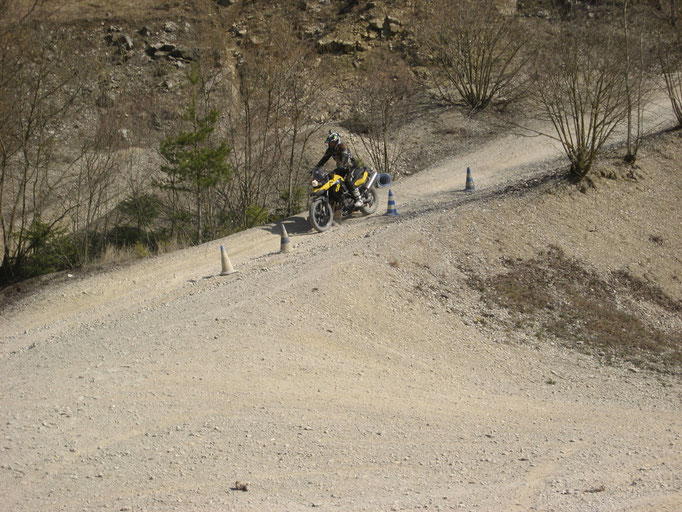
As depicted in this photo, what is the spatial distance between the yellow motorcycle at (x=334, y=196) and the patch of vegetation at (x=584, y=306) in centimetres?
415

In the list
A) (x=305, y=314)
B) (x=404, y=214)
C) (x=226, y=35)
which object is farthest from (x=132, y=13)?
(x=305, y=314)

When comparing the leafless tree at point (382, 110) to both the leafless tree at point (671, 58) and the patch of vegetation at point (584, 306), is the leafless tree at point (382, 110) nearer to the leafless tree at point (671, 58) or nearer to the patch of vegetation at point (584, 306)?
the leafless tree at point (671, 58)

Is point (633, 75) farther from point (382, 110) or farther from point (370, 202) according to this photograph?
point (382, 110)

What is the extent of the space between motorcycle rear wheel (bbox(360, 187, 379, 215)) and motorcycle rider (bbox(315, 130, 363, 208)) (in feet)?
2.01

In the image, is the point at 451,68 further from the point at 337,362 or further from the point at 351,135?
the point at 337,362

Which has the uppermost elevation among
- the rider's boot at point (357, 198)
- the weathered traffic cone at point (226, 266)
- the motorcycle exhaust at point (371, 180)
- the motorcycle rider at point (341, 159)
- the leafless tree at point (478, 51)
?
the leafless tree at point (478, 51)

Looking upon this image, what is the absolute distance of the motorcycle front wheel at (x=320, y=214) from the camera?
14898 millimetres

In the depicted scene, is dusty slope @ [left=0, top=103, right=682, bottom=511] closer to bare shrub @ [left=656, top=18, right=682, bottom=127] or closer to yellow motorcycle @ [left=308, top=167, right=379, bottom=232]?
yellow motorcycle @ [left=308, top=167, right=379, bottom=232]

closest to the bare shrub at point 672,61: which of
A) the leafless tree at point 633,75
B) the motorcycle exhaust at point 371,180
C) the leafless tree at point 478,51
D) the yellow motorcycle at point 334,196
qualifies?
the leafless tree at point 633,75

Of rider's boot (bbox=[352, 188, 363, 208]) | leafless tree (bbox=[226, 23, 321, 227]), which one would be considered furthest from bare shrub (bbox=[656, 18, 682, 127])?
leafless tree (bbox=[226, 23, 321, 227])

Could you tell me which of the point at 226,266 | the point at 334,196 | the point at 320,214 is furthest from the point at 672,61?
the point at 226,266

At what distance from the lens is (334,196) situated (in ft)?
51.0

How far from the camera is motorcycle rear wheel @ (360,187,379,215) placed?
1631cm

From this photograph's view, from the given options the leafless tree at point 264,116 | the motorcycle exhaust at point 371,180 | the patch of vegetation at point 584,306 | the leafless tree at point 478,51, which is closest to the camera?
the patch of vegetation at point 584,306
